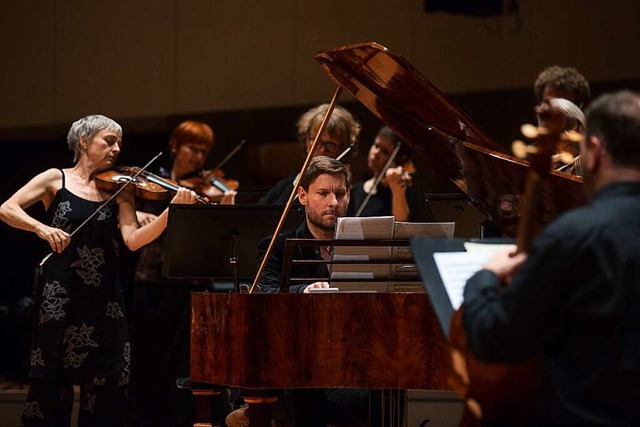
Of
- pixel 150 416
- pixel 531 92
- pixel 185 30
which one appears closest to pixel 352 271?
pixel 150 416

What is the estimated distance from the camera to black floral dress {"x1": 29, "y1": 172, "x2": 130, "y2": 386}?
153 inches

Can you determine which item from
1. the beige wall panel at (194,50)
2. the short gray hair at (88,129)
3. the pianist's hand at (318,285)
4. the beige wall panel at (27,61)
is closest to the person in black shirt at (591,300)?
the pianist's hand at (318,285)

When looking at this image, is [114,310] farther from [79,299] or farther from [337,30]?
[337,30]

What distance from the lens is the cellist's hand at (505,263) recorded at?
199 centimetres

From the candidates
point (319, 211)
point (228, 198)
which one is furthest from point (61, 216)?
point (228, 198)

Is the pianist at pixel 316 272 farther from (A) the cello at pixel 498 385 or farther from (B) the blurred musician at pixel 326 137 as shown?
(A) the cello at pixel 498 385

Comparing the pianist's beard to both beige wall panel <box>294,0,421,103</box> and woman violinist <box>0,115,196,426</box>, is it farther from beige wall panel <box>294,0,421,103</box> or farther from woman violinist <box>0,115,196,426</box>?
beige wall panel <box>294,0,421,103</box>

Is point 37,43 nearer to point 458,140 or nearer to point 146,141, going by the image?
point 146,141

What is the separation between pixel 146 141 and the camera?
20.4ft

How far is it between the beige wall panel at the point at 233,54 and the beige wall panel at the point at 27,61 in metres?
0.83

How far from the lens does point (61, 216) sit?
13.0 feet

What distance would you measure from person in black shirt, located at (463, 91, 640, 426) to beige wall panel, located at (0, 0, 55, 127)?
5.14 meters

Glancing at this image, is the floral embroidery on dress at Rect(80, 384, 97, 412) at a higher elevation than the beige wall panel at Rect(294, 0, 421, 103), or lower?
lower

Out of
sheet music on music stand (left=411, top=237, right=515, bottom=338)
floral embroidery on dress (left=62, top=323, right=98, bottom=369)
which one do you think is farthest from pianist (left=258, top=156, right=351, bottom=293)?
sheet music on music stand (left=411, top=237, right=515, bottom=338)
